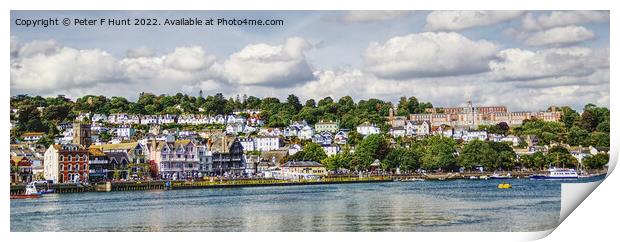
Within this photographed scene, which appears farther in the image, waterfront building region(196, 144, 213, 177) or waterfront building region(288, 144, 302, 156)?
waterfront building region(288, 144, 302, 156)

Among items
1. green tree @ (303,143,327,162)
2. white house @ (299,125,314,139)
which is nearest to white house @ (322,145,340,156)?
green tree @ (303,143,327,162)

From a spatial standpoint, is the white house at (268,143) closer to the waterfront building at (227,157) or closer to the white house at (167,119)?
the waterfront building at (227,157)

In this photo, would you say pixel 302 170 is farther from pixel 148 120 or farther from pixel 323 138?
pixel 148 120

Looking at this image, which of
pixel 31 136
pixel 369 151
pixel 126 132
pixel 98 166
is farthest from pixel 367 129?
pixel 31 136

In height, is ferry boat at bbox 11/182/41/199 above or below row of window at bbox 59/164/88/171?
below

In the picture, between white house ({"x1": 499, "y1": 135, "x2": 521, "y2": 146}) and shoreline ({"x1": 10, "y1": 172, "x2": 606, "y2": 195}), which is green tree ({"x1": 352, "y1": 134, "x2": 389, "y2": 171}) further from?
white house ({"x1": 499, "y1": 135, "x2": 521, "y2": 146})

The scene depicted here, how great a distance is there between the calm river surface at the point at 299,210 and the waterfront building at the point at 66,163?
411 mm

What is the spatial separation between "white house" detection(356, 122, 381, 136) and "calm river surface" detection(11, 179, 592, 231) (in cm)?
203

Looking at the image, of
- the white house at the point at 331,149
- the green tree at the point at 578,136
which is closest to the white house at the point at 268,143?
the white house at the point at 331,149

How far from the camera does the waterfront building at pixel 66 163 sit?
43.2 feet

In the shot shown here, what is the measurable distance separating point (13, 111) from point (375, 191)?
5.51m

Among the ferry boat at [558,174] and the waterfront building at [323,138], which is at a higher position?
the waterfront building at [323,138]

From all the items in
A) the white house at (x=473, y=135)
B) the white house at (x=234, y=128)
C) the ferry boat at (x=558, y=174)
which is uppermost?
the white house at (x=234, y=128)

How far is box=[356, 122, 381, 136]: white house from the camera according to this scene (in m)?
16.4
